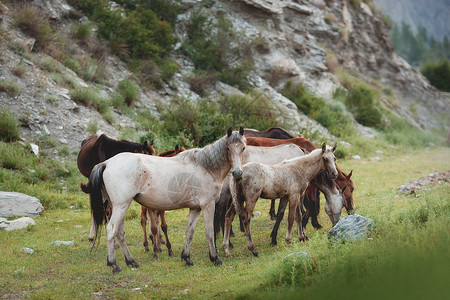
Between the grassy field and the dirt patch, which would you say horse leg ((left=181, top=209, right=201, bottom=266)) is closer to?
the grassy field

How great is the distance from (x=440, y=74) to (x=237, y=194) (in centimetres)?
4305

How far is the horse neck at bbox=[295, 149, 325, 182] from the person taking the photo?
787cm

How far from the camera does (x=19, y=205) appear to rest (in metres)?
9.80

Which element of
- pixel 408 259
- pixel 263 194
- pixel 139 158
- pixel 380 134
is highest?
pixel 408 259

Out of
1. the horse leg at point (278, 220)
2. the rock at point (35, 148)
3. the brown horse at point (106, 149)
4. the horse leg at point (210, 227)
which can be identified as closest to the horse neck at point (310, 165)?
the horse leg at point (278, 220)

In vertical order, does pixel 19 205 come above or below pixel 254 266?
below

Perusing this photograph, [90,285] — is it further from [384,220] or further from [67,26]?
[67,26]

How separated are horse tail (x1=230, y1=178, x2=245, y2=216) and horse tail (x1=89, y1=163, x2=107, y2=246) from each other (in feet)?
7.40

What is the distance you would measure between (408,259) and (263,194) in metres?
3.44

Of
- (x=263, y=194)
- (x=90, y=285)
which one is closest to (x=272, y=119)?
(x=263, y=194)

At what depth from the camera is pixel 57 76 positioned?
1518cm

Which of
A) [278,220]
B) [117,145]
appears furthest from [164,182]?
[117,145]

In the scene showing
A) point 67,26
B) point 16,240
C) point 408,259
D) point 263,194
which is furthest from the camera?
point 67,26

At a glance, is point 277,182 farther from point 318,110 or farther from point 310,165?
point 318,110
